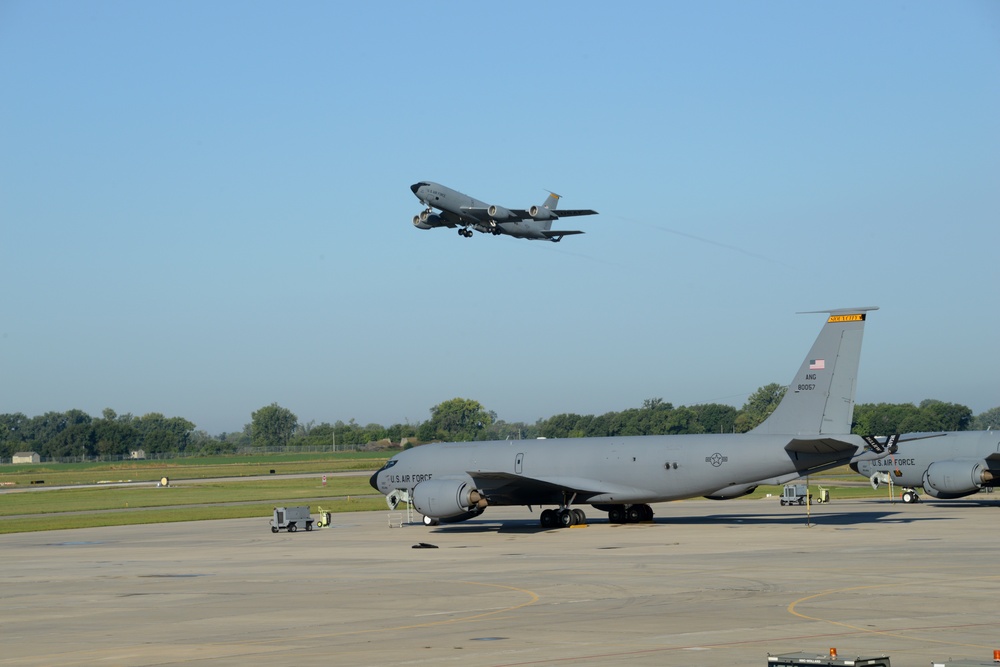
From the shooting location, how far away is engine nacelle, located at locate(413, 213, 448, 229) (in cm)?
5294

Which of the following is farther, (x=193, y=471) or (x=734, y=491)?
(x=193, y=471)

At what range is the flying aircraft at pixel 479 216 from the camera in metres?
51.6

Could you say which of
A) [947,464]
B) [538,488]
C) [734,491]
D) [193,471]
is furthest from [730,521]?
[193,471]

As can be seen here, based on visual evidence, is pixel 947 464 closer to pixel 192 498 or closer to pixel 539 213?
pixel 539 213

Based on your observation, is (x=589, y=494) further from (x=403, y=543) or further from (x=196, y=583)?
(x=196, y=583)

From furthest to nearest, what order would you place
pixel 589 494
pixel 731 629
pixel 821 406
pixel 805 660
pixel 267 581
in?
pixel 589 494 < pixel 821 406 < pixel 267 581 < pixel 731 629 < pixel 805 660

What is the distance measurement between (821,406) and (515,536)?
39.9ft

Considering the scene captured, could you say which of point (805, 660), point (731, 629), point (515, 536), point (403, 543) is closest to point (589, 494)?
point (515, 536)

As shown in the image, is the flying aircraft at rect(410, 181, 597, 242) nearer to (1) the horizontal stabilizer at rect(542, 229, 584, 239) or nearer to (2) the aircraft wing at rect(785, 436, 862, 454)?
(1) the horizontal stabilizer at rect(542, 229, 584, 239)

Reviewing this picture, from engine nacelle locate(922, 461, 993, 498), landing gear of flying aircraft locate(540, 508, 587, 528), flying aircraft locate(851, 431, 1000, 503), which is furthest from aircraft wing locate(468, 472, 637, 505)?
engine nacelle locate(922, 461, 993, 498)

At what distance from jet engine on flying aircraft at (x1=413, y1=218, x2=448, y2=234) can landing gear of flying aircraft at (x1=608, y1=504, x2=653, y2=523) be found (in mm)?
15617

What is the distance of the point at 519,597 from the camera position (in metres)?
24.0

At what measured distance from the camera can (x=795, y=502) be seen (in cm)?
6022

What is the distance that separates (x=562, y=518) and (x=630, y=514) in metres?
3.69
